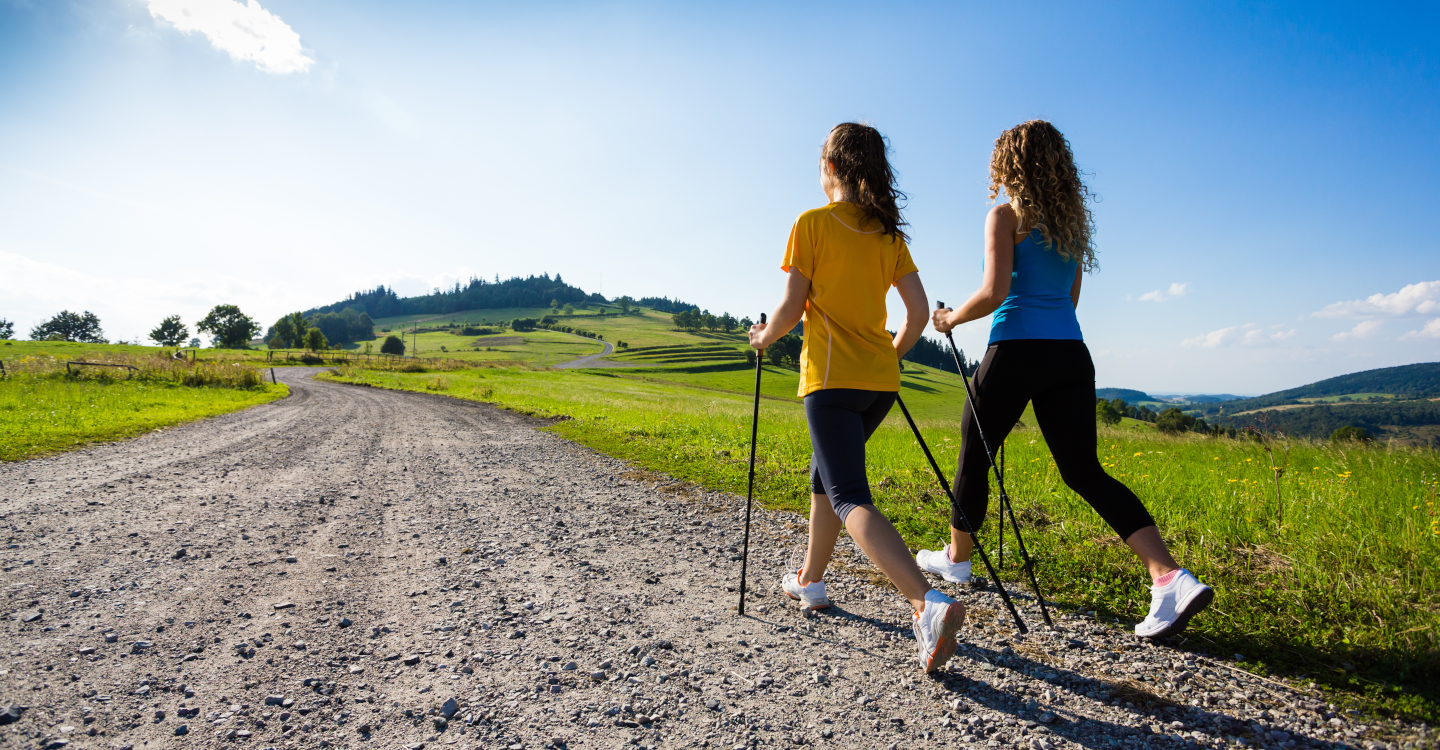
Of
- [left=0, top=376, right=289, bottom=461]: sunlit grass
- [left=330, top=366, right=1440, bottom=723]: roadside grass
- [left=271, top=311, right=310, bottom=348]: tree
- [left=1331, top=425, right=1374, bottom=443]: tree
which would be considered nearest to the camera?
[left=330, top=366, right=1440, bottom=723]: roadside grass

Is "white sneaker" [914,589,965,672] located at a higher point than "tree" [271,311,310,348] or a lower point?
lower

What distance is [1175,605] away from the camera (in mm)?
3029

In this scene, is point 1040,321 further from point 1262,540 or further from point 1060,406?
point 1262,540

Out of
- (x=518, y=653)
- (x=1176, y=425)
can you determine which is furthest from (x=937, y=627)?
(x=1176, y=425)

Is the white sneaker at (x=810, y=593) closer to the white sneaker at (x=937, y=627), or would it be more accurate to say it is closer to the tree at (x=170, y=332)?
the white sneaker at (x=937, y=627)

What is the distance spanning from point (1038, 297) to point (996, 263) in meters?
0.36

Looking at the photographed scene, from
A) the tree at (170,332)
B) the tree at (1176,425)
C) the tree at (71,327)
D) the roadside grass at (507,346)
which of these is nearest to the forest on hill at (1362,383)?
the tree at (1176,425)

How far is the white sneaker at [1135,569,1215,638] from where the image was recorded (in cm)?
292

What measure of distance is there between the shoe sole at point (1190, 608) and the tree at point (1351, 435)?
8.21 metres

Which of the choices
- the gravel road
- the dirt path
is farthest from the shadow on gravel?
the dirt path

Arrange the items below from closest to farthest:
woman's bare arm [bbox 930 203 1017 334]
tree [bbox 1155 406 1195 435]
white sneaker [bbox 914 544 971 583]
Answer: woman's bare arm [bbox 930 203 1017 334] < white sneaker [bbox 914 544 971 583] < tree [bbox 1155 406 1195 435]

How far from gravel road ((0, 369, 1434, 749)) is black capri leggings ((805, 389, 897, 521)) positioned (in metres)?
0.95

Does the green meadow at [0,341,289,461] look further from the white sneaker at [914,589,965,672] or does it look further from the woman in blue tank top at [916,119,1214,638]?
the woman in blue tank top at [916,119,1214,638]

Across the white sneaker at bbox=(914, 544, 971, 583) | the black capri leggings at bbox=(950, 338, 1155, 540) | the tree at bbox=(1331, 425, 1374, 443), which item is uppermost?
the black capri leggings at bbox=(950, 338, 1155, 540)
